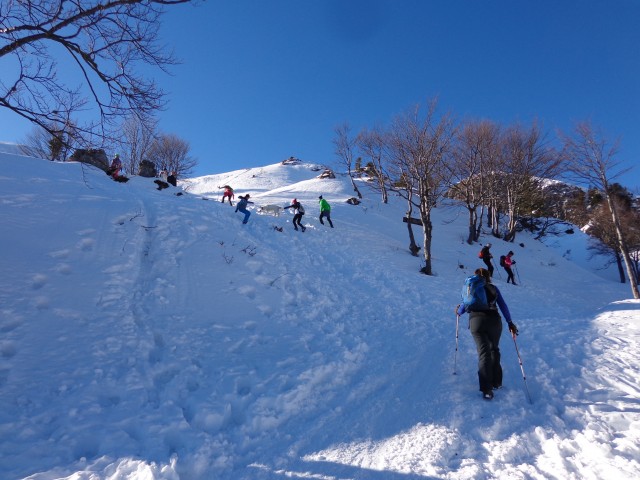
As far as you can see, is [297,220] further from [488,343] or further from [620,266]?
[620,266]

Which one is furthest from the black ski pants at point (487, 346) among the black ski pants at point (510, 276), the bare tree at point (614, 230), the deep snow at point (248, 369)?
the bare tree at point (614, 230)

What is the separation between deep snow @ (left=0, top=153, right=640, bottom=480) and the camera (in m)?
3.35

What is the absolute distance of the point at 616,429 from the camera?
3539mm

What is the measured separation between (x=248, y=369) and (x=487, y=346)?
147 inches

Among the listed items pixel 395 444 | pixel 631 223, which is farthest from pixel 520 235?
pixel 395 444

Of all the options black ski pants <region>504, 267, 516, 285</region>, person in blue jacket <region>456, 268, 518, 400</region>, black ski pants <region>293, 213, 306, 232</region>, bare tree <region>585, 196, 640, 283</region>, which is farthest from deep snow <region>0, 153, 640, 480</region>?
bare tree <region>585, 196, 640, 283</region>

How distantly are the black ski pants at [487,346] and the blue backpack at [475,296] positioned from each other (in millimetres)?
107

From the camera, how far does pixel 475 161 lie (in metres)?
22.6

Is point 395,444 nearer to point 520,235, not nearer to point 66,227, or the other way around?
point 66,227

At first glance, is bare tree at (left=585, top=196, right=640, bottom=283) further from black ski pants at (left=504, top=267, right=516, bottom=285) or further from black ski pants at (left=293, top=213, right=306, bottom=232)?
black ski pants at (left=293, top=213, right=306, bottom=232)

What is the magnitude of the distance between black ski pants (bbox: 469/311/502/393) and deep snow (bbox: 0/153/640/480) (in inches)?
10.6

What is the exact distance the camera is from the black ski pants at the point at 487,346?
4418 mm

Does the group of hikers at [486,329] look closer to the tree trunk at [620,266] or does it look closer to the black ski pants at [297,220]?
the black ski pants at [297,220]

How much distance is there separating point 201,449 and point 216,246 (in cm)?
720
